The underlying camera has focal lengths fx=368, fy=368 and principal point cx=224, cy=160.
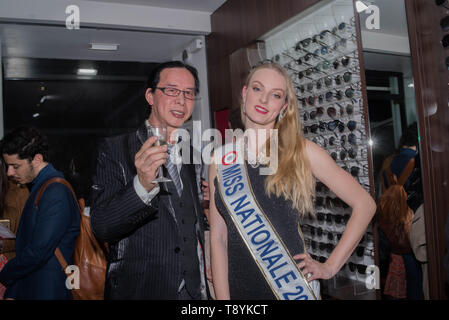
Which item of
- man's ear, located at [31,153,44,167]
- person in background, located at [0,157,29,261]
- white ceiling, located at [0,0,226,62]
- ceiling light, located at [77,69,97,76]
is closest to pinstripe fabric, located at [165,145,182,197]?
man's ear, located at [31,153,44,167]

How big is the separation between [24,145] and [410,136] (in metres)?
2.44

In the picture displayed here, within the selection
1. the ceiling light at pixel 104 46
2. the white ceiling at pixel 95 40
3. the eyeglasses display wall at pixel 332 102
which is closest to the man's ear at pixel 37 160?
the eyeglasses display wall at pixel 332 102

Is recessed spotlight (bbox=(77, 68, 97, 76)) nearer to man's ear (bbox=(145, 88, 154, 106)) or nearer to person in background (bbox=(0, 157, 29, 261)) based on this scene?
person in background (bbox=(0, 157, 29, 261))

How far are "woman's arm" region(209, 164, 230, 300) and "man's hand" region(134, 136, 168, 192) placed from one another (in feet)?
1.29

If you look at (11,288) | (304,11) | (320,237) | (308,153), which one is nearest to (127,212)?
(308,153)

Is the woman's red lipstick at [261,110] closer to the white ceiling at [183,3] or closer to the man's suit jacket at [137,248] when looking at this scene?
the man's suit jacket at [137,248]

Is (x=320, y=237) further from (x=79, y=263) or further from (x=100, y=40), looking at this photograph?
(x=100, y=40)

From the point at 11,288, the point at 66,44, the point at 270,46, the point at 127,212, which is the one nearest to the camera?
the point at 127,212

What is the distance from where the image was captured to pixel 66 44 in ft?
16.1

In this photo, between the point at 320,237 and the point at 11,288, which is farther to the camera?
the point at 320,237

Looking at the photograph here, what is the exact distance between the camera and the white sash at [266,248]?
1.49 m

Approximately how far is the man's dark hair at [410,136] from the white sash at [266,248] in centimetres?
138

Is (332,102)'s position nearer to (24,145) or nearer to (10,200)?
(24,145)

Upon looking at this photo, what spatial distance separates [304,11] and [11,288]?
3.12 metres
